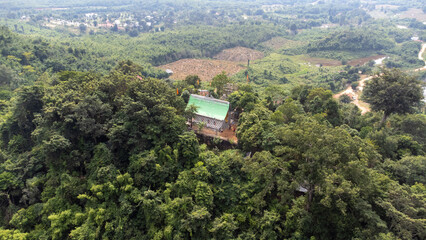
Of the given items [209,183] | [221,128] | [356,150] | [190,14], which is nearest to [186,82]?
[221,128]

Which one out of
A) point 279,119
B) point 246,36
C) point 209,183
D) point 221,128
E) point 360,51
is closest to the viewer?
point 209,183

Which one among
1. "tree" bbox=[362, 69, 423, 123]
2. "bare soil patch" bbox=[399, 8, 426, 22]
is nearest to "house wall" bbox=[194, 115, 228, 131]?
"tree" bbox=[362, 69, 423, 123]

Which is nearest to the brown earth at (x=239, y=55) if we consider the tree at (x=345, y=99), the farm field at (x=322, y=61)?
the farm field at (x=322, y=61)

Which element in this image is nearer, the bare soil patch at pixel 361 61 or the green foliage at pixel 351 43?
the bare soil patch at pixel 361 61

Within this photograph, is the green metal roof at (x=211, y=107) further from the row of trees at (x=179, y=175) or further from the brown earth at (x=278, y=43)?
the brown earth at (x=278, y=43)

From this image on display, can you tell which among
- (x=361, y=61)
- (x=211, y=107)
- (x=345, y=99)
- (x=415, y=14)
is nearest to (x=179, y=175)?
(x=211, y=107)

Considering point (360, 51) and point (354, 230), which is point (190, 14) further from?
point (354, 230)
